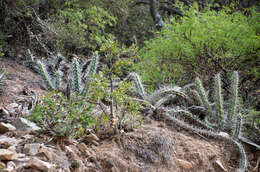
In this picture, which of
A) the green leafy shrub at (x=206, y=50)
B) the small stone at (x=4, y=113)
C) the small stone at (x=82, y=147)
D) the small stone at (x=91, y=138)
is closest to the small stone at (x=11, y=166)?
the small stone at (x=82, y=147)

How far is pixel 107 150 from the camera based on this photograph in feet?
6.23

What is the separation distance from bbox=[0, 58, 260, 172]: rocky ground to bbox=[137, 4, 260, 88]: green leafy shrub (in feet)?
4.83

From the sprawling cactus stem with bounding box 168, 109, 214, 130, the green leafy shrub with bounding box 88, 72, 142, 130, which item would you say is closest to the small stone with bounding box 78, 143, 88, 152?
the green leafy shrub with bounding box 88, 72, 142, 130

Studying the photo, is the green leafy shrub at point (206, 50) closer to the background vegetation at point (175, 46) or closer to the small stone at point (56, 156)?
the background vegetation at point (175, 46)

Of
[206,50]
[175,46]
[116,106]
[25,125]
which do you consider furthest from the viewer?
[175,46]

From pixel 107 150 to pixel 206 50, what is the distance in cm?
261

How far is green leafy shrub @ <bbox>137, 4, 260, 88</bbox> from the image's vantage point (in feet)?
11.8

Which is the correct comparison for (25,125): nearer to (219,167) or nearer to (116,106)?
(116,106)

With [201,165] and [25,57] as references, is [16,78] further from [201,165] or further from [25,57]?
[201,165]

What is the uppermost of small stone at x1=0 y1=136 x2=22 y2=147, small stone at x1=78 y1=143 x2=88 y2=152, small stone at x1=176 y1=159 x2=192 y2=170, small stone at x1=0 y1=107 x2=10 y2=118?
small stone at x1=0 y1=107 x2=10 y2=118

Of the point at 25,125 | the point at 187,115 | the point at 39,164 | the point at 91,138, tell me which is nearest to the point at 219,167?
the point at 187,115

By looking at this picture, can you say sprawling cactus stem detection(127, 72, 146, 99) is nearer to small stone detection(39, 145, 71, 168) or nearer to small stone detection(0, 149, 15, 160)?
small stone detection(39, 145, 71, 168)

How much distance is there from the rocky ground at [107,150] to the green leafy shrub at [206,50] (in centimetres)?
147

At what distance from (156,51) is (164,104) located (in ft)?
4.09
